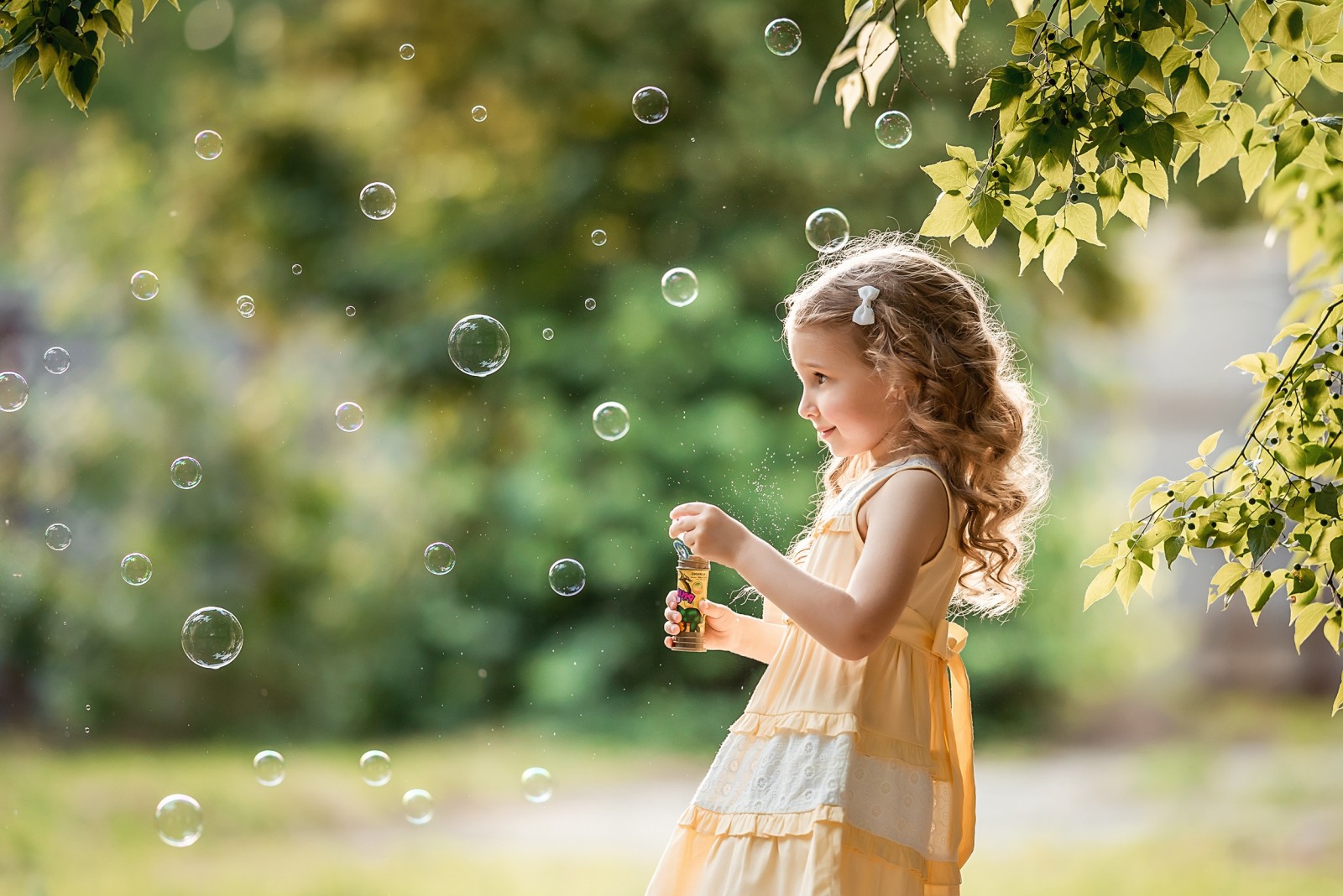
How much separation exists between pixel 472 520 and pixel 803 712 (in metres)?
3.91

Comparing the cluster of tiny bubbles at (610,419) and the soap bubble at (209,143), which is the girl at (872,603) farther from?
the soap bubble at (209,143)

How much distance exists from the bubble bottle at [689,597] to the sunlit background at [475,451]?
278cm

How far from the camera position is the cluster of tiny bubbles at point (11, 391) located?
260cm

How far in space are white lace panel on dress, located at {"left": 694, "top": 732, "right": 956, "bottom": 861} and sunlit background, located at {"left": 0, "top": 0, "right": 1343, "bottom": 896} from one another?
2859 mm

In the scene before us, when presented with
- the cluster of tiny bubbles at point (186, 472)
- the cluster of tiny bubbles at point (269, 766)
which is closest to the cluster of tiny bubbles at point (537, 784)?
the cluster of tiny bubbles at point (269, 766)

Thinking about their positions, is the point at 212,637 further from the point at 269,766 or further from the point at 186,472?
the point at 269,766

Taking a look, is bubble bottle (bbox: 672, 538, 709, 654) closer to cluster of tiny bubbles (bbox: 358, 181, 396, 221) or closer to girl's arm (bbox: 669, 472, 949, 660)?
girl's arm (bbox: 669, 472, 949, 660)

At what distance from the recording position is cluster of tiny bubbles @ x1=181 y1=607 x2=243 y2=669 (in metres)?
2.37

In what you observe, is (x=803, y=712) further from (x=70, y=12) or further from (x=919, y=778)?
(x=70, y=12)

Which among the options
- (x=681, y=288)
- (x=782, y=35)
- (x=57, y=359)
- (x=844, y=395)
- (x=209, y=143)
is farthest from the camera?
(x=209, y=143)

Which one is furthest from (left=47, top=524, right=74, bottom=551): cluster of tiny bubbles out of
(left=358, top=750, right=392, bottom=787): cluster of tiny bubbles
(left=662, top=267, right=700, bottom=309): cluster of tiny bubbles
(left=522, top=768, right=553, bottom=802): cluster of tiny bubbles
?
(left=662, top=267, right=700, bottom=309): cluster of tiny bubbles

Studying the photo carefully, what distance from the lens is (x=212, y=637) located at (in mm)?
2371

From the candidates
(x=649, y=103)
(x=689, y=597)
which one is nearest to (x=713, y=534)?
(x=689, y=597)

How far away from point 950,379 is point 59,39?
1092 millimetres
